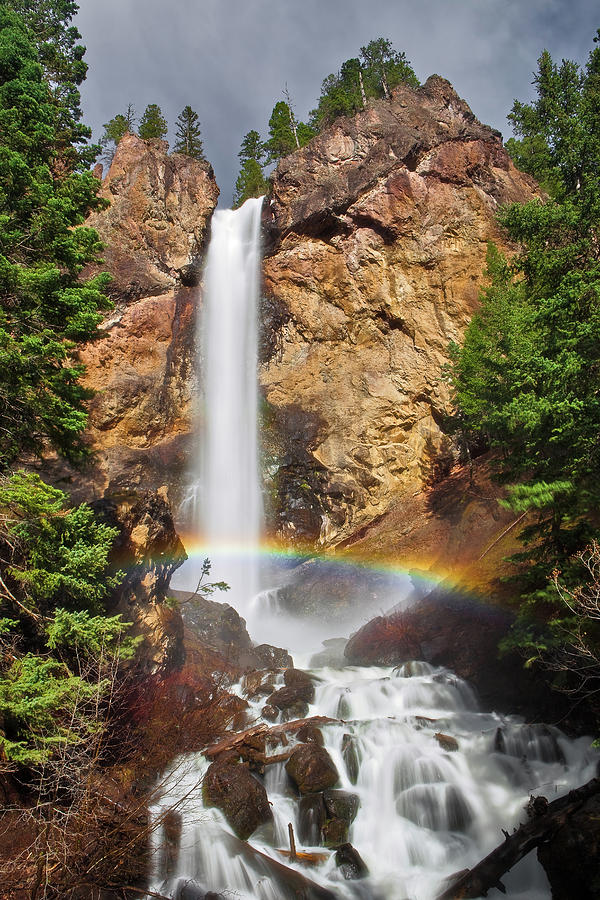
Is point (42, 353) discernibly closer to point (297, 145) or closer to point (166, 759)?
point (166, 759)

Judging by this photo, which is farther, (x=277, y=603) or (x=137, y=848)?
(x=277, y=603)

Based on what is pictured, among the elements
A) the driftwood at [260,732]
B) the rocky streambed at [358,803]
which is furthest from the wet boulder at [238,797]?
the driftwood at [260,732]

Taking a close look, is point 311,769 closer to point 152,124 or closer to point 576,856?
point 576,856

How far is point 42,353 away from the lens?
27.5 ft

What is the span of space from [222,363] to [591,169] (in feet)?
70.4

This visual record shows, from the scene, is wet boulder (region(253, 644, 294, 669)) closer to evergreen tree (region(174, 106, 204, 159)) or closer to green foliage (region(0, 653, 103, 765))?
green foliage (region(0, 653, 103, 765))

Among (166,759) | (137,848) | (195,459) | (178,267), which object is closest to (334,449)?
(195,459)

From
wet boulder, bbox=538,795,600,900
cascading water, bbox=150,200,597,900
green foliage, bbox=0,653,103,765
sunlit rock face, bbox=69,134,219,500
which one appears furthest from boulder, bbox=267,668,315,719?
sunlit rock face, bbox=69,134,219,500

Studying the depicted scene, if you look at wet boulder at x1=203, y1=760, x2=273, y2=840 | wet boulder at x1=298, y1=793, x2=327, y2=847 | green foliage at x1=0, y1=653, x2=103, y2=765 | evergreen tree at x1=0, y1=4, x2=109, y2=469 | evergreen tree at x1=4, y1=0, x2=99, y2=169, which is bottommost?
wet boulder at x1=298, y1=793, x2=327, y2=847

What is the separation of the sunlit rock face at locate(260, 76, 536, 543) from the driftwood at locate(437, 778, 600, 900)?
16588 mm

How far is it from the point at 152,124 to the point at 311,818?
160 ft

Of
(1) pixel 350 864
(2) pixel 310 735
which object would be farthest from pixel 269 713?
(1) pixel 350 864

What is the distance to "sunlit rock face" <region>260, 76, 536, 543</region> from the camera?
959 inches

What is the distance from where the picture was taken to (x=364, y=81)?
4156 cm
